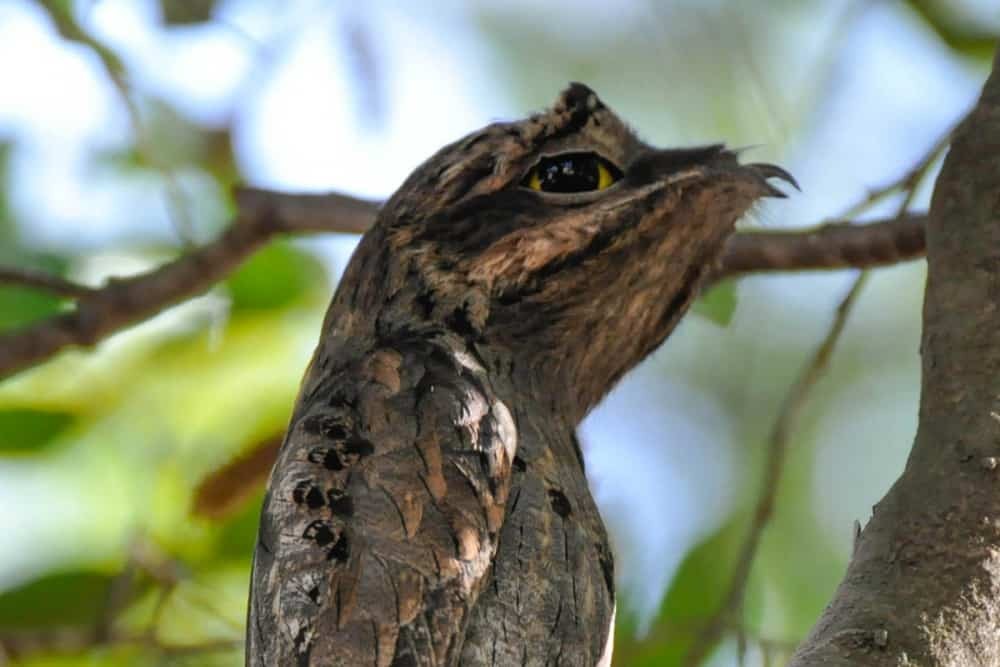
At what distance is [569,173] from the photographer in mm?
3439

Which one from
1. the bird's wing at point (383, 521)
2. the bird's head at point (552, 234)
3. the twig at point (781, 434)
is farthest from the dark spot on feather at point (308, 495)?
the twig at point (781, 434)

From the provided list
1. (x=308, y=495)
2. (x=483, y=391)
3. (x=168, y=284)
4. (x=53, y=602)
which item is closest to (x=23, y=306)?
(x=168, y=284)

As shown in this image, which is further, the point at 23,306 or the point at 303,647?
the point at 23,306

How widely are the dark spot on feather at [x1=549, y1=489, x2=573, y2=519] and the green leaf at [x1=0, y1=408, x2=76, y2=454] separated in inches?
88.3

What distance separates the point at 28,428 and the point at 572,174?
6.96ft

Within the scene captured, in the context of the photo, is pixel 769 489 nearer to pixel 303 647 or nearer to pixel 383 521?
pixel 383 521

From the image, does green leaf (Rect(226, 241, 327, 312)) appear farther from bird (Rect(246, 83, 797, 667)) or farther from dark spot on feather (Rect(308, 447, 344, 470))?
dark spot on feather (Rect(308, 447, 344, 470))

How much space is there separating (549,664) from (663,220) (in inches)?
42.8

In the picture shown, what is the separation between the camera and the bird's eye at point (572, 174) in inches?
134

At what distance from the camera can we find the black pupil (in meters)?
3.41

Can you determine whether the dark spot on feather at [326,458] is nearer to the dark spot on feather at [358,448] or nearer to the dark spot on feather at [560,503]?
the dark spot on feather at [358,448]

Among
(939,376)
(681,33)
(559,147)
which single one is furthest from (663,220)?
(681,33)

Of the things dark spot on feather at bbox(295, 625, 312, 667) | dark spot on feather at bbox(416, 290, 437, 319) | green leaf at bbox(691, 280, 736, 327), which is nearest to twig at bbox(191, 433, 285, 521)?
dark spot on feather at bbox(416, 290, 437, 319)

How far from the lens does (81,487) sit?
5.30 meters
